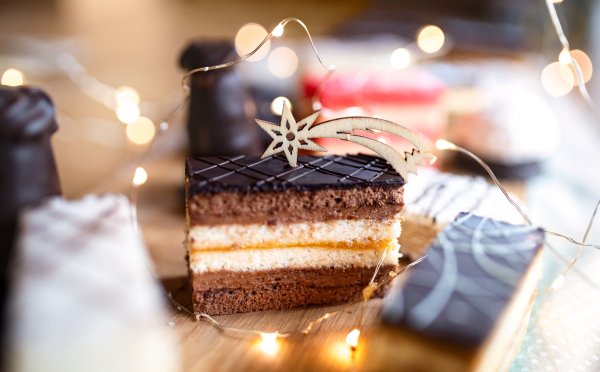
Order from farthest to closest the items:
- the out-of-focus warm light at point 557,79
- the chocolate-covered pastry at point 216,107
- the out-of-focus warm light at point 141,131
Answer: the out-of-focus warm light at point 557,79 → the out-of-focus warm light at point 141,131 → the chocolate-covered pastry at point 216,107

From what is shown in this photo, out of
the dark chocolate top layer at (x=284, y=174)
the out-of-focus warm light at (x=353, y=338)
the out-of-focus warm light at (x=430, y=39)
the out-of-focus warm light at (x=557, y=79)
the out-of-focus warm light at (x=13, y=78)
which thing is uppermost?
the out-of-focus warm light at (x=430, y=39)

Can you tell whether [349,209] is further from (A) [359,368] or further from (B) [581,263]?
(B) [581,263]

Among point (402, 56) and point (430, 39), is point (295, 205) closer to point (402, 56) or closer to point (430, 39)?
point (402, 56)

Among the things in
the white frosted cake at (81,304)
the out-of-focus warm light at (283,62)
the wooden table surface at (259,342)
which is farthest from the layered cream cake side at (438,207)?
the out-of-focus warm light at (283,62)

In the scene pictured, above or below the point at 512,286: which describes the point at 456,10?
above

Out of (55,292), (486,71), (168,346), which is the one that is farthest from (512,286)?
(486,71)

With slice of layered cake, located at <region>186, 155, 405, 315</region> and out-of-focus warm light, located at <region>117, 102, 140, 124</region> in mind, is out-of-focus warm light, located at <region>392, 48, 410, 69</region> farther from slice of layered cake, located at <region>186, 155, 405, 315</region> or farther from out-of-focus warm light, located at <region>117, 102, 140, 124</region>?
out-of-focus warm light, located at <region>117, 102, 140, 124</region>

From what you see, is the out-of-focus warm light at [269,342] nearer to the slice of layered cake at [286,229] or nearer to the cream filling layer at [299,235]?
the slice of layered cake at [286,229]

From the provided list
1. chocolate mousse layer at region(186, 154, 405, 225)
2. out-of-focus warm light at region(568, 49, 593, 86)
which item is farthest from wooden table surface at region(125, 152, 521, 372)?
out-of-focus warm light at region(568, 49, 593, 86)
